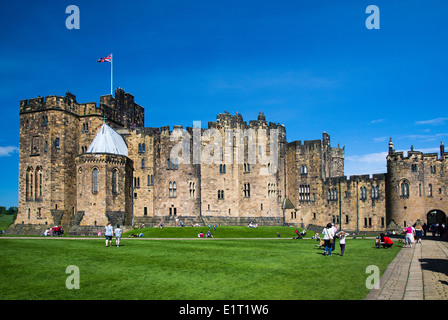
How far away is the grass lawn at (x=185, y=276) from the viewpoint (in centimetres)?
1372

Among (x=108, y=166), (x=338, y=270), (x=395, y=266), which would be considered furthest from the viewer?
(x=108, y=166)

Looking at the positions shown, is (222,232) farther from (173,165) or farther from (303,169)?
(303,169)

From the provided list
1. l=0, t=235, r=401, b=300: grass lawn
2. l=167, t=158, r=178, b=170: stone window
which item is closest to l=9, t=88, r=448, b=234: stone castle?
l=167, t=158, r=178, b=170: stone window

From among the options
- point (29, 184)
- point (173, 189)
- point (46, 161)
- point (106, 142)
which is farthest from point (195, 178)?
point (29, 184)

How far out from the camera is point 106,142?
60.9m

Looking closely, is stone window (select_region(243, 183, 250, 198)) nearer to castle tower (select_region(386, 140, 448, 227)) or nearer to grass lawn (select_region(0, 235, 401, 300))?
castle tower (select_region(386, 140, 448, 227))

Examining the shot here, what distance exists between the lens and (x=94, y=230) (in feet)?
180

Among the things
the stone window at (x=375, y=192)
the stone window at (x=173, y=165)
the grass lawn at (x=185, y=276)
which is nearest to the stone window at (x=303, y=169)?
the stone window at (x=375, y=192)

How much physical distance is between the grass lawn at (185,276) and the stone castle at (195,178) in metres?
36.5

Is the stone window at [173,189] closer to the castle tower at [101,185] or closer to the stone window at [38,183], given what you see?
the castle tower at [101,185]

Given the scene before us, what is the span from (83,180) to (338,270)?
152ft

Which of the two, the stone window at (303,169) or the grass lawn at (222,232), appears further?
the stone window at (303,169)
